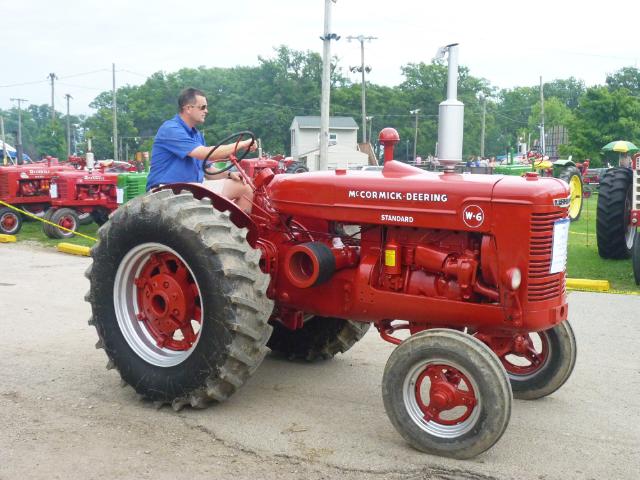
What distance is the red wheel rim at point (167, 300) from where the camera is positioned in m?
4.51

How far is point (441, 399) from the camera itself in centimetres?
376

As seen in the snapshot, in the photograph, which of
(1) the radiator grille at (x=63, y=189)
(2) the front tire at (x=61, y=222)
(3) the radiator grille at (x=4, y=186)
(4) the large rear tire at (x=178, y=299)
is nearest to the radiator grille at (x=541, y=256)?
(4) the large rear tire at (x=178, y=299)

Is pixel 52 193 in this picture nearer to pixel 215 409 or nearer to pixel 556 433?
pixel 215 409

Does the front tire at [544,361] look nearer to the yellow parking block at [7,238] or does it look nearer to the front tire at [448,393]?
the front tire at [448,393]

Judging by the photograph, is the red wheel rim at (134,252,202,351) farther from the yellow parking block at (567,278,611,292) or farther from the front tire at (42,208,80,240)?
the front tire at (42,208,80,240)

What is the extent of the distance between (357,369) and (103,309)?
1833 mm

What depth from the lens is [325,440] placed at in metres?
3.95

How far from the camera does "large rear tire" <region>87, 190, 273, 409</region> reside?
162 inches

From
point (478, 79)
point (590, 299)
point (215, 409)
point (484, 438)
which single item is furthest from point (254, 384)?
point (478, 79)

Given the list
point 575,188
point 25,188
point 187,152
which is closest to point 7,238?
point 25,188

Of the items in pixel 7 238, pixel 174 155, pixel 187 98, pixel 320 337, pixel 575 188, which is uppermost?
pixel 187 98

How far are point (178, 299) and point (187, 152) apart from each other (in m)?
1.15

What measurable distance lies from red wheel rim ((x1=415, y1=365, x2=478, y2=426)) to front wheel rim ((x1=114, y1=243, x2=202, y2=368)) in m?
1.50

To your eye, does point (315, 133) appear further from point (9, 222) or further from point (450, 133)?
point (450, 133)
